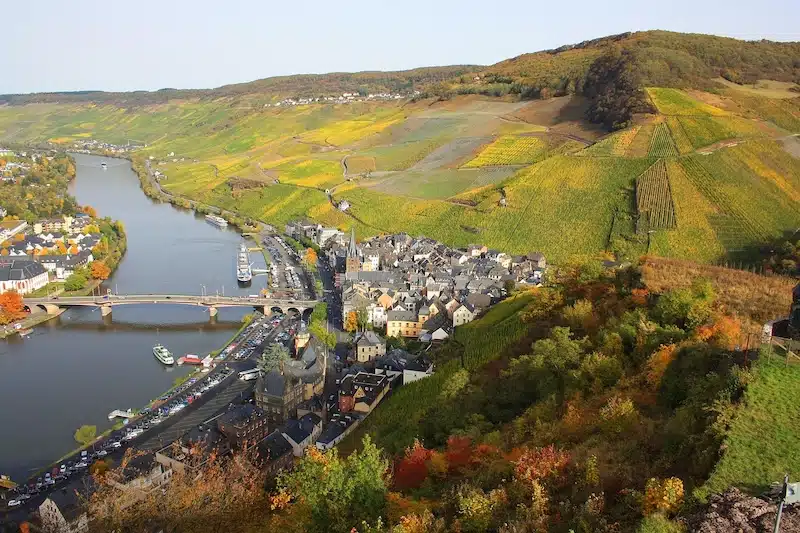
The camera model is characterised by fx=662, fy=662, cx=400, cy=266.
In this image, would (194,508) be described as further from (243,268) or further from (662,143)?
(662,143)

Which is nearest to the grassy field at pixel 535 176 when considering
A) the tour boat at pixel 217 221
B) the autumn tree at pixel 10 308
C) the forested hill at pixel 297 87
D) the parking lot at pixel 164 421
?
the tour boat at pixel 217 221

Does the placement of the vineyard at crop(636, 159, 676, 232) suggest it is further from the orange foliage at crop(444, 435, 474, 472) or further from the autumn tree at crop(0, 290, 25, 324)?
the autumn tree at crop(0, 290, 25, 324)

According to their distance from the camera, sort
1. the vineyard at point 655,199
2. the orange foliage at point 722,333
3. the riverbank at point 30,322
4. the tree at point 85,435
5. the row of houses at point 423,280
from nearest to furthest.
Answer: the orange foliage at point 722,333 → the tree at point 85,435 → the row of houses at point 423,280 → the riverbank at point 30,322 → the vineyard at point 655,199

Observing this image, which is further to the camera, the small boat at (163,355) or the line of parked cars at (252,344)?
the line of parked cars at (252,344)

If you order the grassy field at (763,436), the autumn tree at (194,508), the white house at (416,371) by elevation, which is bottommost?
the white house at (416,371)

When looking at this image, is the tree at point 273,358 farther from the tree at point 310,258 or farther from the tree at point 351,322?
the tree at point 310,258

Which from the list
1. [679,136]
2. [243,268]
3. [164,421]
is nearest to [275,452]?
[164,421]

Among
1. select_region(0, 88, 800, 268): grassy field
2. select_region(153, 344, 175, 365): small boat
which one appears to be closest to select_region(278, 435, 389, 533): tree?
select_region(153, 344, 175, 365): small boat

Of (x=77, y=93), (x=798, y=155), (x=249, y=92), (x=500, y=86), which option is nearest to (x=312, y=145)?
(x=500, y=86)

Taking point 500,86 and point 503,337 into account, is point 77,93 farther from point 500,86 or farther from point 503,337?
point 503,337
